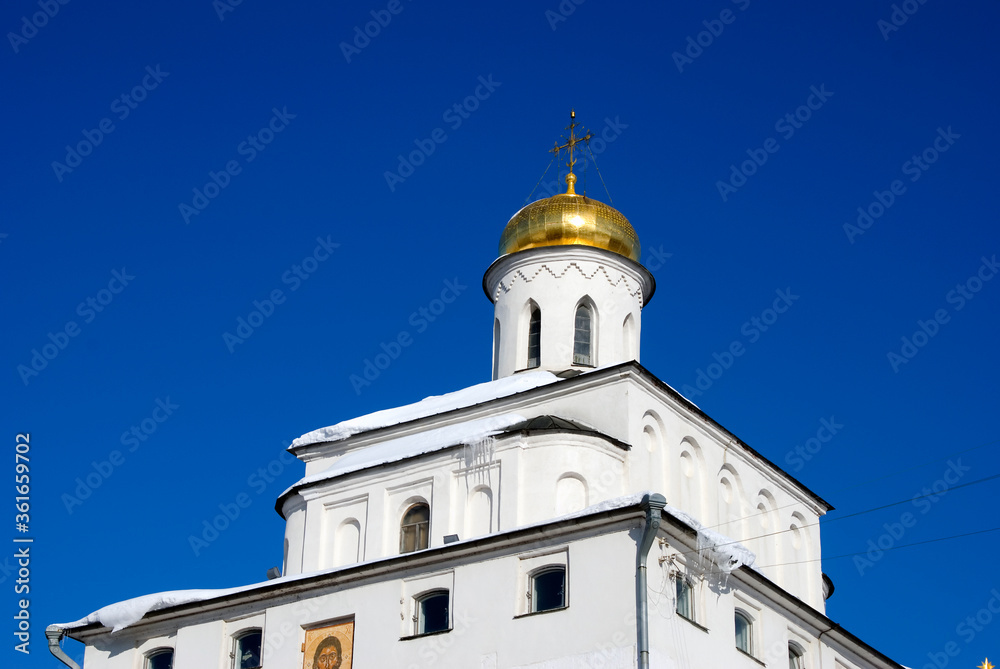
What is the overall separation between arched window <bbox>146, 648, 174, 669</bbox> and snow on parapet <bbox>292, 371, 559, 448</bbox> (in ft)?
15.4

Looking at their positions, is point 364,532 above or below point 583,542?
above

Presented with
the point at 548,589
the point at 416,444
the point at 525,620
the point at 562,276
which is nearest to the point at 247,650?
the point at 416,444

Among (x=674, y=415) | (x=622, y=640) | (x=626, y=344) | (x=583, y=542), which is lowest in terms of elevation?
(x=622, y=640)

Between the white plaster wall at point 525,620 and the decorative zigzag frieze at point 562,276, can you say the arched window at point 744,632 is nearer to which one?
the white plaster wall at point 525,620

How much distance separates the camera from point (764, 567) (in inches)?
1017

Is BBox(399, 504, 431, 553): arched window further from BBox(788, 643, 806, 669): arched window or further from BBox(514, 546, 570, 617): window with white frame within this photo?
BBox(788, 643, 806, 669): arched window

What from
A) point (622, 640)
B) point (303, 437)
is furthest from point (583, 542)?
point (303, 437)

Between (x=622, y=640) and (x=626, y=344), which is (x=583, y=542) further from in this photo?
(x=626, y=344)

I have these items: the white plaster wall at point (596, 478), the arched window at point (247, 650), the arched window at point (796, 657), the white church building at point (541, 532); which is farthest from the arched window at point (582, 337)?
the arched window at point (247, 650)

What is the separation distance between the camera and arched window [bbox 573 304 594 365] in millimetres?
27750

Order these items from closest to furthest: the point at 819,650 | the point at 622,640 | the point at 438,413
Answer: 1. the point at 622,640
2. the point at 819,650
3. the point at 438,413

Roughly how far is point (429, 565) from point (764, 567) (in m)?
7.24

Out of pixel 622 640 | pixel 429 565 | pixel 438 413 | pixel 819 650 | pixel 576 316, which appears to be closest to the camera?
pixel 622 640

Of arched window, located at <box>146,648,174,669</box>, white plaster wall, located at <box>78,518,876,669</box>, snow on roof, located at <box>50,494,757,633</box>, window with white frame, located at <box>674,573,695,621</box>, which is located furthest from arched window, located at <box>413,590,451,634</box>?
arched window, located at <box>146,648,174,669</box>
